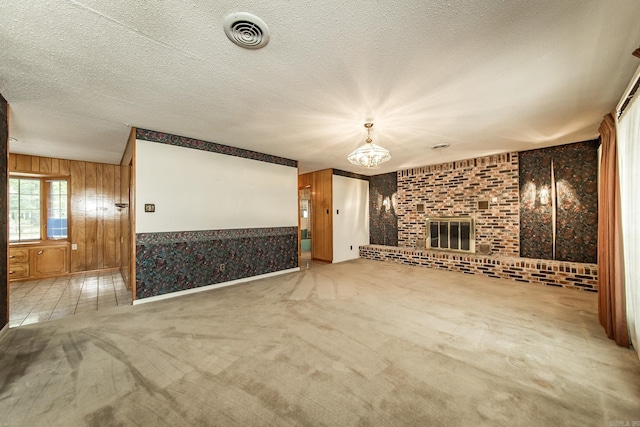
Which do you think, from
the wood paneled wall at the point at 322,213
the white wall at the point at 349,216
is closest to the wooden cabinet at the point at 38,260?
the wood paneled wall at the point at 322,213

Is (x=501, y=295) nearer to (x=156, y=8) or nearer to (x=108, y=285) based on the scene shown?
(x=156, y=8)

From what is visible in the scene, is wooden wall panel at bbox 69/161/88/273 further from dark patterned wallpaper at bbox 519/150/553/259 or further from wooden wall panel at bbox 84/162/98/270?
dark patterned wallpaper at bbox 519/150/553/259

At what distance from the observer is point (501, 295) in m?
3.81

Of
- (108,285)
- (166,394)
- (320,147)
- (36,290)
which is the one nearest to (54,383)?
(166,394)

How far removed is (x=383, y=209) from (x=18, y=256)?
825 centimetres

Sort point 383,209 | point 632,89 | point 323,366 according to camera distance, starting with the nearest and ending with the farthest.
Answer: point 323,366 < point 632,89 < point 383,209

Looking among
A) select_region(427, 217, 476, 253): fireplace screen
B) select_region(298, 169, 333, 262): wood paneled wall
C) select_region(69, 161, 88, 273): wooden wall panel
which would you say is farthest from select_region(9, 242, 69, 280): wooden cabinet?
select_region(427, 217, 476, 253): fireplace screen

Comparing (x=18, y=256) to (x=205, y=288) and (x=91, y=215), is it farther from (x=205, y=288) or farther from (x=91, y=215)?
(x=205, y=288)

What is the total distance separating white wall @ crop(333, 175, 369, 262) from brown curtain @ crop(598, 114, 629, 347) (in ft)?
15.7

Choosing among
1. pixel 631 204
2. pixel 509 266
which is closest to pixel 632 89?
pixel 631 204

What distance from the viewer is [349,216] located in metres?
7.14

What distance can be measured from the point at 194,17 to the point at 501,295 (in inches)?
193

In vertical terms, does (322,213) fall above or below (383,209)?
below

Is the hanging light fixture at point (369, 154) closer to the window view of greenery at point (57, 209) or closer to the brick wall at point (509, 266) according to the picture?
the brick wall at point (509, 266)
